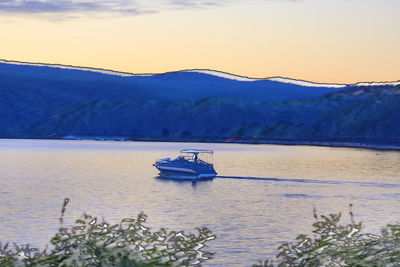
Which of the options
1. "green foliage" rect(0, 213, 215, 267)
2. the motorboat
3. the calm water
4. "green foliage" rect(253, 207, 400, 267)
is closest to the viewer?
"green foliage" rect(0, 213, 215, 267)

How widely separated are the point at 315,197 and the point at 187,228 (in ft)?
109

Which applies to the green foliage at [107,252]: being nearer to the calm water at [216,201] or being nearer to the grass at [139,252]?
the grass at [139,252]

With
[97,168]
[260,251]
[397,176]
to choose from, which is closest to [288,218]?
[260,251]

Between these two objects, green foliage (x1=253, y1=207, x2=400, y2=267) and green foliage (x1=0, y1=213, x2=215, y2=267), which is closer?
green foliage (x1=0, y1=213, x2=215, y2=267)

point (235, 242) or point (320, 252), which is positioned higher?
point (320, 252)

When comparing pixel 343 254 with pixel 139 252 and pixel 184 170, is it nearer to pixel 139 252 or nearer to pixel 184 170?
pixel 139 252

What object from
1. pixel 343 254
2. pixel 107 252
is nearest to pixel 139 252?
pixel 107 252

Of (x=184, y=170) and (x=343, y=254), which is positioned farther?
(x=184, y=170)

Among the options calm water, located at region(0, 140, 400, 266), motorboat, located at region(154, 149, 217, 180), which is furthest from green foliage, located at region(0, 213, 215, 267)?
motorboat, located at region(154, 149, 217, 180)

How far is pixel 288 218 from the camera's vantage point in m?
59.9

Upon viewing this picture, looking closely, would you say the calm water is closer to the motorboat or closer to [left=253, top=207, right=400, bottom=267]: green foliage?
the motorboat

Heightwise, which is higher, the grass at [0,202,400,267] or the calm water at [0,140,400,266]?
the grass at [0,202,400,267]

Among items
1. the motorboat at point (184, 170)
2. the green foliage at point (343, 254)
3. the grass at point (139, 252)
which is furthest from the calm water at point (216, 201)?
the grass at point (139, 252)

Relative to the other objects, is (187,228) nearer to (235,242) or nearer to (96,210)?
(235,242)
